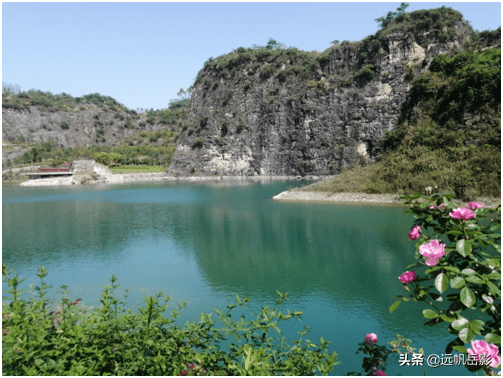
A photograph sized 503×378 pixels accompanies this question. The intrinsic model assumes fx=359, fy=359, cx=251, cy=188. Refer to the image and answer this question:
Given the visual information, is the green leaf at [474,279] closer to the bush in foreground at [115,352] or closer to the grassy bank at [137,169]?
the bush in foreground at [115,352]

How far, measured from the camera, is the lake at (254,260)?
318 inches

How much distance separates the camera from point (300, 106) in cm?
5519

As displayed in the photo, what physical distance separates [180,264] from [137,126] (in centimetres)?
9806

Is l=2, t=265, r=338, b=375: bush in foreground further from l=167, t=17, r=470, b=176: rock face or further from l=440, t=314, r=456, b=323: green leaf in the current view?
l=167, t=17, r=470, b=176: rock face

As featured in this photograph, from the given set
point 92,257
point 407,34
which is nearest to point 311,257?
point 92,257

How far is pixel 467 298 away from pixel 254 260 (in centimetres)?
Result: 1109

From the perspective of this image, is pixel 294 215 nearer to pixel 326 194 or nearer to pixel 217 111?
pixel 326 194

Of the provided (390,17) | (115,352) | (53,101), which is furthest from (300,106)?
(53,101)

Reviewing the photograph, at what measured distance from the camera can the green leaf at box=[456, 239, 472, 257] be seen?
257 centimetres

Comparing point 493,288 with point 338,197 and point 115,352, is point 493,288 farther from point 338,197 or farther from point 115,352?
point 338,197

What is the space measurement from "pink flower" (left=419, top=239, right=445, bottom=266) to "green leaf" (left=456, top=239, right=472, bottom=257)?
0.12 m

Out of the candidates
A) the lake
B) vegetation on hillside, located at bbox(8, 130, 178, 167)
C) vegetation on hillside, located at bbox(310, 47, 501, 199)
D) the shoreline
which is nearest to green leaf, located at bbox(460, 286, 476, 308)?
the lake

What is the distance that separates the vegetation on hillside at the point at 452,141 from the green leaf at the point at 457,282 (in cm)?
2466

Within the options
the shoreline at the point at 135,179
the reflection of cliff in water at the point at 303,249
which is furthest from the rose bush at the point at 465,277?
the shoreline at the point at 135,179
